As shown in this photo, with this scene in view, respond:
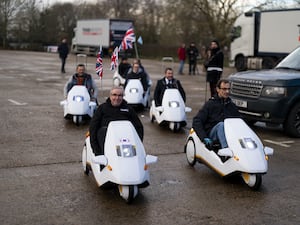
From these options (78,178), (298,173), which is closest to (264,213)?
(298,173)

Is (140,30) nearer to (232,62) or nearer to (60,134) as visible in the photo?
(232,62)

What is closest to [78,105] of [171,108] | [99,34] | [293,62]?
[171,108]

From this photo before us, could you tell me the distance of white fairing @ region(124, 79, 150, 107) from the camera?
1304cm

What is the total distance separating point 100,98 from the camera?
643 inches

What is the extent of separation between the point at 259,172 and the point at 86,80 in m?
6.54

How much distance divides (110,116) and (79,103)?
474 centimetres

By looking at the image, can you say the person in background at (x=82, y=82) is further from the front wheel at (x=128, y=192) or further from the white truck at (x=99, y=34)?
the white truck at (x=99, y=34)

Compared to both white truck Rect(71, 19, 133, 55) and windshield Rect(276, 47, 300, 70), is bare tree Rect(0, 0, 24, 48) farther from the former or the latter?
windshield Rect(276, 47, 300, 70)

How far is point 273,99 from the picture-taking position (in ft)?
33.3

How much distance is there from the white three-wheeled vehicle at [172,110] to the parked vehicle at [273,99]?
4.37 ft

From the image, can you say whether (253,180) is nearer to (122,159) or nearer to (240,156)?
(240,156)

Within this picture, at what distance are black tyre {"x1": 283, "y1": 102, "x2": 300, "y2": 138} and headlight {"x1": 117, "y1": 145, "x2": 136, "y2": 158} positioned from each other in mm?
5431

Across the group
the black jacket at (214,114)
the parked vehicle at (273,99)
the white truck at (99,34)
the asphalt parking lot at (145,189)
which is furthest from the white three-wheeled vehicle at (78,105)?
the white truck at (99,34)

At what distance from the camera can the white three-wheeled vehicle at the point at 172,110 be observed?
34.1 feet
